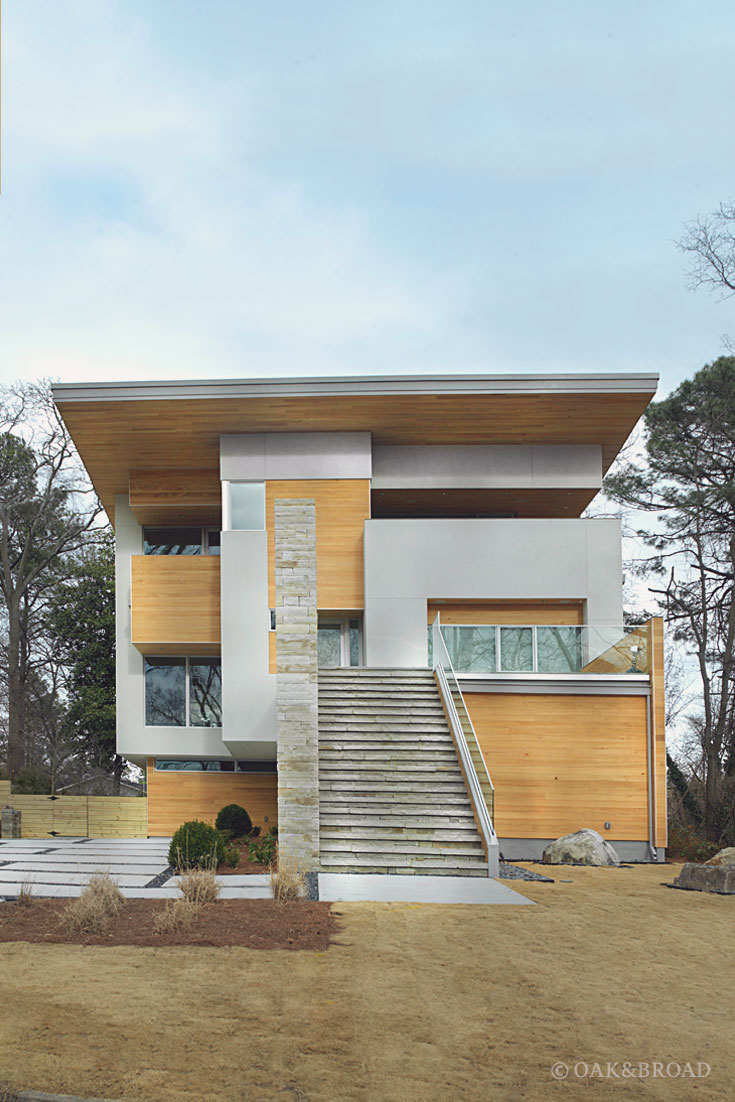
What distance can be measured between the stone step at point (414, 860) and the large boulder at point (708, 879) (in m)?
2.71

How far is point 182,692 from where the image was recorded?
23.0m

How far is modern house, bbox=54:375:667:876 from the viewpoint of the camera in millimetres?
16562

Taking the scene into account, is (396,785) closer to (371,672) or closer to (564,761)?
(371,672)

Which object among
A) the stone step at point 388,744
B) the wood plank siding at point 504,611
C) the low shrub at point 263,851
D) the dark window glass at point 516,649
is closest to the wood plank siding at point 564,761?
the dark window glass at point 516,649

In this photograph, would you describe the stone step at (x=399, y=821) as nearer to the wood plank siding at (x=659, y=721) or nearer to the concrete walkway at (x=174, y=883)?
the concrete walkway at (x=174, y=883)

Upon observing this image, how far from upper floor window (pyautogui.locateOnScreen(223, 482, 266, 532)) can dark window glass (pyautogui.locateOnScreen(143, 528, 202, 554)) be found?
3.37m

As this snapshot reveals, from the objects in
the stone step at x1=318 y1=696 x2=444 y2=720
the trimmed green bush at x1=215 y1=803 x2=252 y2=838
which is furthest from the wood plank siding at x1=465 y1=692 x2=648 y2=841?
the trimmed green bush at x1=215 y1=803 x2=252 y2=838

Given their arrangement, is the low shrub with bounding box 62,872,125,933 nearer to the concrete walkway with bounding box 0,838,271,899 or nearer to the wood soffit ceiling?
the concrete walkway with bounding box 0,838,271,899

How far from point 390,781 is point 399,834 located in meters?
1.36

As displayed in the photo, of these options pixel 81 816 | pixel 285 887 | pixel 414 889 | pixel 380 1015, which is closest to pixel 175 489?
pixel 81 816

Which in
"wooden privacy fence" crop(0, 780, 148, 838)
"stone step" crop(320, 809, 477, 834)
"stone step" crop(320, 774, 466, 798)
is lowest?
"wooden privacy fence" crop(0, 780, 148, 838)

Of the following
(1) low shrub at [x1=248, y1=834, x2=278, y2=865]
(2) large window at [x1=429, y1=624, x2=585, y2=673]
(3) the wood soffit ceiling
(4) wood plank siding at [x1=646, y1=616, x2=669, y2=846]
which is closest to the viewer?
(1) low shrub at [x1=248, y1=834, x2=278, y2=865]

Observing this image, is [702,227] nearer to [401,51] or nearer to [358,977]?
[401,51]

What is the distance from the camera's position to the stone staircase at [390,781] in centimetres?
1412
